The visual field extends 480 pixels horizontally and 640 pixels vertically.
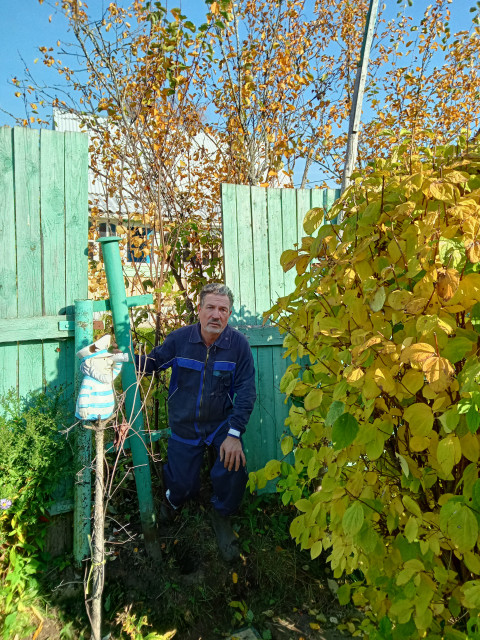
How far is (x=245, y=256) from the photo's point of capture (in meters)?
3.30

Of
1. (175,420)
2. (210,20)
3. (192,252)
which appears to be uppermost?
(210,20)

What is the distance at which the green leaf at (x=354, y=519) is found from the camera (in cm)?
135

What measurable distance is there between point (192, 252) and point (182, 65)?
1.53 metres

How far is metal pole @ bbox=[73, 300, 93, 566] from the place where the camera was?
2.61 metres

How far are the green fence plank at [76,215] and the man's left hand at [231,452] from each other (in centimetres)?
130

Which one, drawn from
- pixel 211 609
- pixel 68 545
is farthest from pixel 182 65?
pixel 211 609

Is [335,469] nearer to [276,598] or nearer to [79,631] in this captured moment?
[276,598]

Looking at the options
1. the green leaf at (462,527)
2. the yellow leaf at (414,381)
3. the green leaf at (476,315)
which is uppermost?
the green leaf at (476,315)

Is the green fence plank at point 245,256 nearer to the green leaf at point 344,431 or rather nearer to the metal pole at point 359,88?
the metal pole at point 359,88

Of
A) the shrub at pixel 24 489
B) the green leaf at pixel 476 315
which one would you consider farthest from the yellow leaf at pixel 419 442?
the shrub at pixel 24 489

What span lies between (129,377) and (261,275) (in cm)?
129

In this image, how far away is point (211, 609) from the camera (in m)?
2.54

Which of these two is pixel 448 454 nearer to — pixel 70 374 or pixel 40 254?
pixel 70 374

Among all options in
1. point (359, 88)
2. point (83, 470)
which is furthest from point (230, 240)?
point (83, 470)
